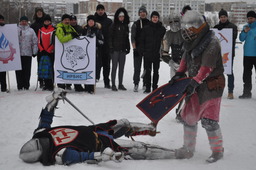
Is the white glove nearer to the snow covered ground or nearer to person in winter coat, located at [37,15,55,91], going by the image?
the snow covered ground

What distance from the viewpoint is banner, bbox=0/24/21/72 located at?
27.1ft

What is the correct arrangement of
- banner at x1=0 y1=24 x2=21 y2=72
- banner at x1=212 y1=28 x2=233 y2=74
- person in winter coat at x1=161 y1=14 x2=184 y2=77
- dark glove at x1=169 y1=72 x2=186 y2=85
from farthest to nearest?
banner at x1=0 y1=24 x2=21 y2=72, banner at x1=212 y1=28 x2=233 y2=74, person in winter coat at x1=161 y1=14 x2=184 y2=77, dark glove at x1=169 y1=72 x2=186 y2=85

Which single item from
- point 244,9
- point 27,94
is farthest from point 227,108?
point 244,9

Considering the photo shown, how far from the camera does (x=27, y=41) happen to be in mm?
8398

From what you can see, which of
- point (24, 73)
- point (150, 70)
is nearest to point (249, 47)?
point (150, 70)

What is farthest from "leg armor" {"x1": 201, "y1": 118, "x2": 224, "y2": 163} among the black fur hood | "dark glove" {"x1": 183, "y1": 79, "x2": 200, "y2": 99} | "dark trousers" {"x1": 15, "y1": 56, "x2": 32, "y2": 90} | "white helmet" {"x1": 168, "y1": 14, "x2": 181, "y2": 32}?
"dark trousers" {"x1": 15, "y1": 56, "x2": 32, "y2": 90}

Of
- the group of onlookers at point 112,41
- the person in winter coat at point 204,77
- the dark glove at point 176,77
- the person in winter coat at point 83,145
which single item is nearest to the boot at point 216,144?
the person in winter coat at point 204,77

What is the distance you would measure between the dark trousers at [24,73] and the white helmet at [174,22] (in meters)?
3.98

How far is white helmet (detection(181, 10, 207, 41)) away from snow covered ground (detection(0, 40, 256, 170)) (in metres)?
1.59

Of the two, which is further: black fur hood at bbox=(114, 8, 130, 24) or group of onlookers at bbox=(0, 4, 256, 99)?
black fur hood at bbox=(114, 8, 130, 24)

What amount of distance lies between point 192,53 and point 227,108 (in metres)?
3.49

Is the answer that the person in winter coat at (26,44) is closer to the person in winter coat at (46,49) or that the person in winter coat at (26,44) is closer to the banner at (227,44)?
the person in winter coat at (46,49)

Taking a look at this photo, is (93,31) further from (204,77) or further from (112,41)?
(204,77)

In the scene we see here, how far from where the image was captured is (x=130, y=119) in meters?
6.22
